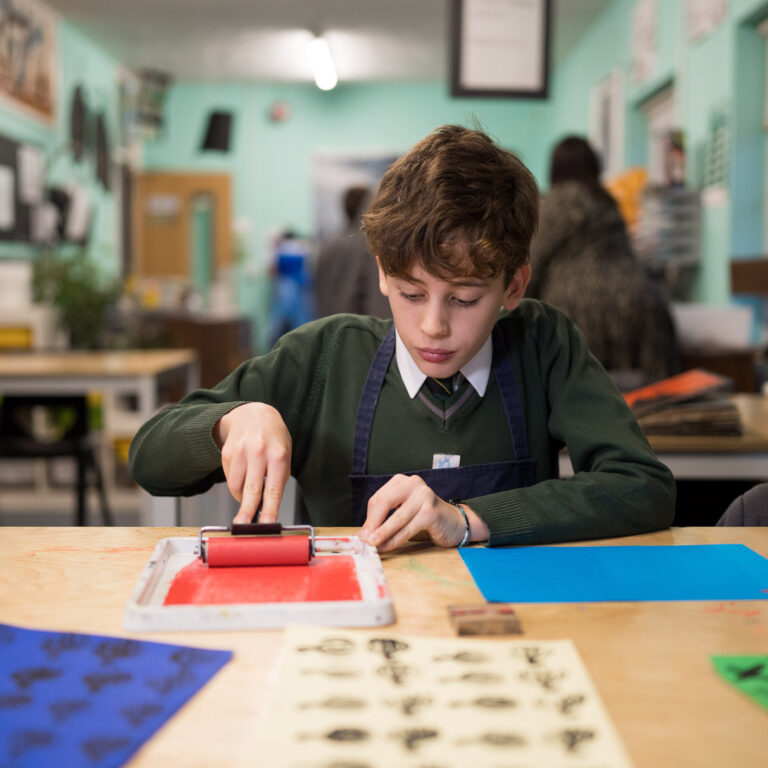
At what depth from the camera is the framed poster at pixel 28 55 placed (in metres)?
5.71

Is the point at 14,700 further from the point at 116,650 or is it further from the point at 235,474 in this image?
the point at 235,474

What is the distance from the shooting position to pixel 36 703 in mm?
600

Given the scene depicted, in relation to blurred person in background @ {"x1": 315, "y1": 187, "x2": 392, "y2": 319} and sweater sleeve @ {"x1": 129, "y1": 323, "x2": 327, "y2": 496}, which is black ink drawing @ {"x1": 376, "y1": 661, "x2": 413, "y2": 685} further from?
blurred person in background @ {"x1": 315, "y1": 187, "x2": 392, "y2": 319}

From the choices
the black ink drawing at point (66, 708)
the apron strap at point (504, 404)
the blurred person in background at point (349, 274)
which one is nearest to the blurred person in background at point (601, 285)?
the blurred person in background at point (349, 274)

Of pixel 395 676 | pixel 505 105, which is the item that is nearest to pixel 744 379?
pixel 395 676

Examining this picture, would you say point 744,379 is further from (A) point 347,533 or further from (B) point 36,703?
(B) point 36,703

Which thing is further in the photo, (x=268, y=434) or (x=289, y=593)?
→ (x=268, y=434)

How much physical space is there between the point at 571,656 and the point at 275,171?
9.08 m

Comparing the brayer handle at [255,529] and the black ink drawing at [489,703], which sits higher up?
the brayer handle at [255,529]

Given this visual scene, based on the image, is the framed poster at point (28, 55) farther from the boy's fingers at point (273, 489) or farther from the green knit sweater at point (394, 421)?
the boy's fingers at point (273, 489)

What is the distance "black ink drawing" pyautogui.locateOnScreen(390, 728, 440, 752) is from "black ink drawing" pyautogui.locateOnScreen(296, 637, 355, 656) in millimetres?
121

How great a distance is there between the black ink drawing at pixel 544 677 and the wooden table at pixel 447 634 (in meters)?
0.03

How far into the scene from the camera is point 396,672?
0.64 m

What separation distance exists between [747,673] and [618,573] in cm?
24
